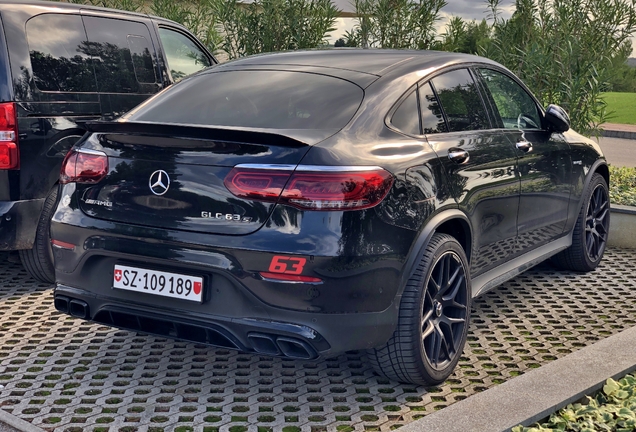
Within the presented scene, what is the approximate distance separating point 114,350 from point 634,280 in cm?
409

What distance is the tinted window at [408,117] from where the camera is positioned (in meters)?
4.14

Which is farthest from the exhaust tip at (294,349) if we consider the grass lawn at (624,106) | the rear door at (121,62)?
the grass lawn at (624,106)

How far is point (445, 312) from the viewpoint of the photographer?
14.3 ft

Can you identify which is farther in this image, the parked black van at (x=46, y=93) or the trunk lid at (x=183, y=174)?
the parked black van at (x=46, y=93)

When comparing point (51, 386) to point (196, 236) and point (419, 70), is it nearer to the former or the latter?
point (196, 236)

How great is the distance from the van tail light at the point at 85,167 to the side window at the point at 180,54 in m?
3.31

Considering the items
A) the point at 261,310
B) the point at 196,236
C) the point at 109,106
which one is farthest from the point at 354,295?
the point at 109,106

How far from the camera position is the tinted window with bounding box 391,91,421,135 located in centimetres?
414

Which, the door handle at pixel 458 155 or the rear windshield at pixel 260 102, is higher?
the rear windshield at pixel 260 102

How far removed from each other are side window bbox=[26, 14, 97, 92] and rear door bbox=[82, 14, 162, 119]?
11 centimetres

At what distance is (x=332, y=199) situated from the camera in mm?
3494

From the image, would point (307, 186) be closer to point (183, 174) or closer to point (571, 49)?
point (183, 174)

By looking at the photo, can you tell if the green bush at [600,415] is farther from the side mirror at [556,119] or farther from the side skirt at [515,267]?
the side mirror at [556,119]

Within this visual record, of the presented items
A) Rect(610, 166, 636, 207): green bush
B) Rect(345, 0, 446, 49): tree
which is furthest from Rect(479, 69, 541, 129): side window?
Rect(345, 0, 446, 49): tree
